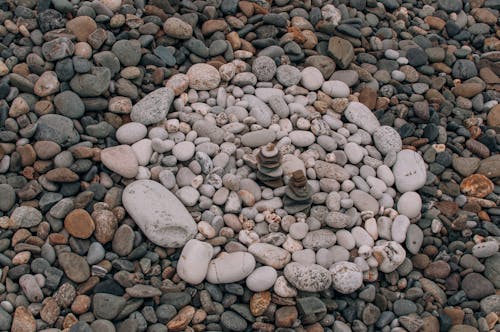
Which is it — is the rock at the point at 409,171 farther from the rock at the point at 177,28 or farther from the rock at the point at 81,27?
the rock at the point at 81,27

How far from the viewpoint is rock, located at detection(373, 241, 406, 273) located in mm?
3621

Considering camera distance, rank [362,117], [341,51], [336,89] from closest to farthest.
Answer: [362,117] → [336,89] → [341,51]

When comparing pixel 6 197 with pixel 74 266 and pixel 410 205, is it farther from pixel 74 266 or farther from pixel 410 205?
pixel 410 205

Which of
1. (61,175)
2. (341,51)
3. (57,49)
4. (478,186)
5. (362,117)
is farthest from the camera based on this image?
(341,51)

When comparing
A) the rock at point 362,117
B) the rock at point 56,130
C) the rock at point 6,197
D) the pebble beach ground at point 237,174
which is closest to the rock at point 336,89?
the pebble beach ground at point 237,174

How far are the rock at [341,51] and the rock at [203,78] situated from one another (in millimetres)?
925

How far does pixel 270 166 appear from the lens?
148 inches

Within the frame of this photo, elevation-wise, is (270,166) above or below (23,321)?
above

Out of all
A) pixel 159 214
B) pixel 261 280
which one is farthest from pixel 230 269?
pixel 159 214

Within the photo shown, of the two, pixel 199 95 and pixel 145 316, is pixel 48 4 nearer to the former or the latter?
pixel 199 95

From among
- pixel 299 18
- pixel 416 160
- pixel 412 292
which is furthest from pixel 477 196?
pixel 299 18

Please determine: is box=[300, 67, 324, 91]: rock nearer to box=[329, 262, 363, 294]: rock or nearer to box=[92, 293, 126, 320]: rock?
box=[329, 262, 363, 294]: rock

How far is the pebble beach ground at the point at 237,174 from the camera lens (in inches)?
135

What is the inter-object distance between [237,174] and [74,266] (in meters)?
1.14
